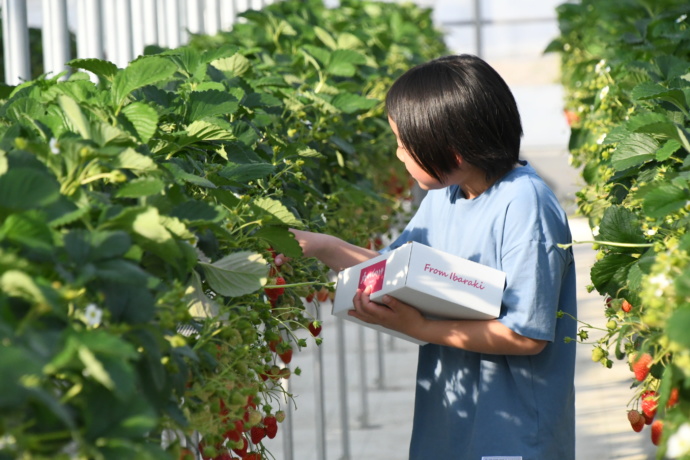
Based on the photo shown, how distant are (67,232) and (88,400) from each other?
0.17 metres

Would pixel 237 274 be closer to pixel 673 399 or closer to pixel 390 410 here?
pixel 673 399

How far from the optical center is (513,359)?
1.56 m

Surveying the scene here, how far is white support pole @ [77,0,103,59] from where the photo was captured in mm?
3014

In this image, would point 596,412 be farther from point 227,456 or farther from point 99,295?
point 99,295

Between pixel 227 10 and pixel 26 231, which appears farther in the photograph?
pixel 227 10

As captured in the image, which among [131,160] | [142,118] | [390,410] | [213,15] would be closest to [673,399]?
[131,160]

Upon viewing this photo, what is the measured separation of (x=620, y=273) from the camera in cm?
129

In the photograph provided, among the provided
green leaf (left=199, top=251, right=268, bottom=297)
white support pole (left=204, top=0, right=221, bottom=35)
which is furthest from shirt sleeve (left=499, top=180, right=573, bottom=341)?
white support pole (left=204, top=0, right=221, bottom=35)

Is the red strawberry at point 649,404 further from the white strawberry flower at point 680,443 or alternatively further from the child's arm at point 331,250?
the child's arm at point 331,250

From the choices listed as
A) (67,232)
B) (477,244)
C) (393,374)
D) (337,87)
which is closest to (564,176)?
(393,374)

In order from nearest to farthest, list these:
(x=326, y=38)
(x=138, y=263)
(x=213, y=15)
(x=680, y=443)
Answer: (x=680, y=443) → (x=138, y=263) → (x=326, y=38) → (x=213, y=15)

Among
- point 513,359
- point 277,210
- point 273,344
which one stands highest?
point 277,210

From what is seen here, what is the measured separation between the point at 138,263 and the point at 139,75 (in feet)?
1.15

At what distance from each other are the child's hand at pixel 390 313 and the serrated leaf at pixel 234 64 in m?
0.62
